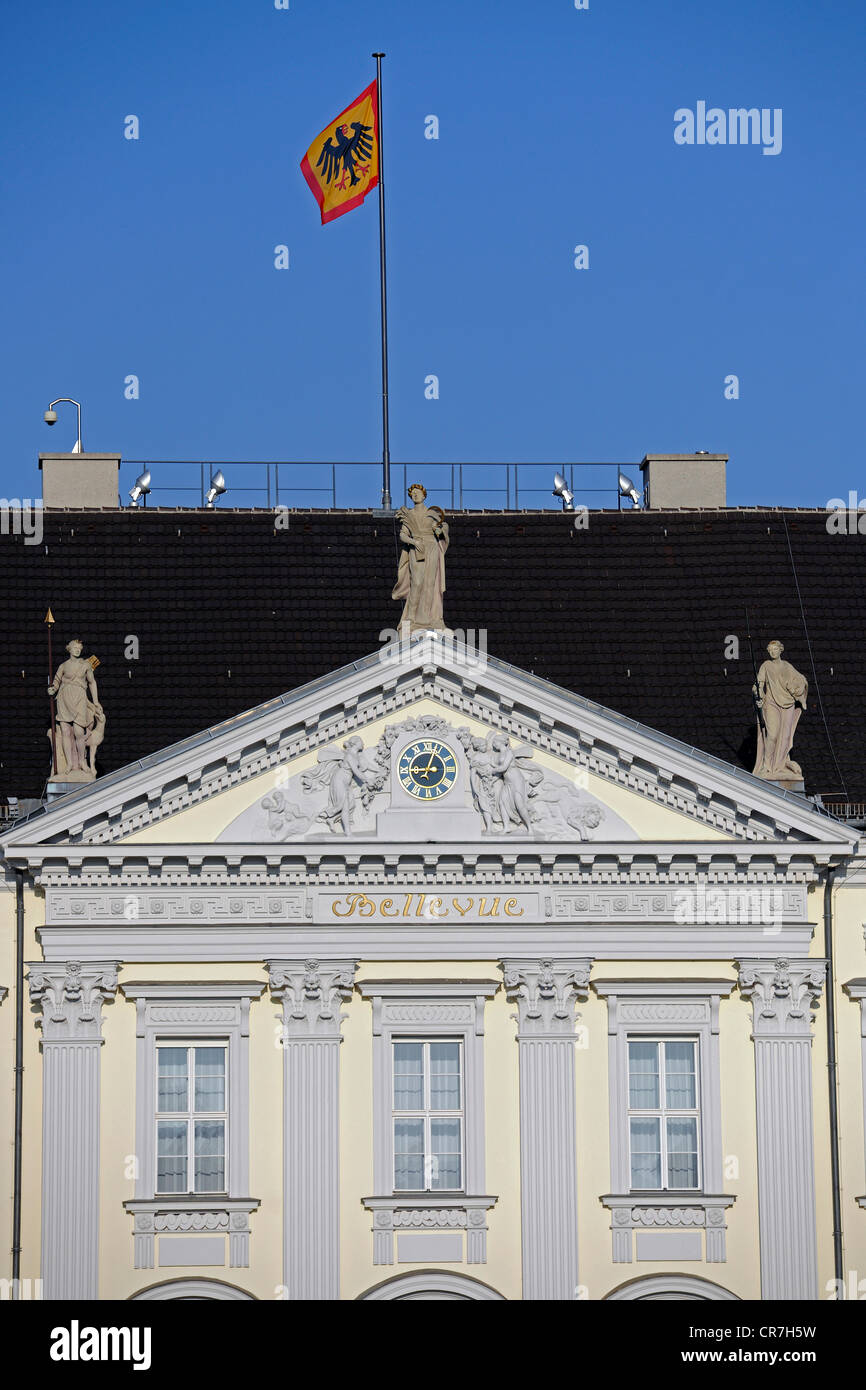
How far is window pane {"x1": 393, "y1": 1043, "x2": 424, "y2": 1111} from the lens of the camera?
37406 mm

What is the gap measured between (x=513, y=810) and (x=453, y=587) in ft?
25.0

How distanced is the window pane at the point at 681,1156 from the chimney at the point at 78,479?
15.8 meters

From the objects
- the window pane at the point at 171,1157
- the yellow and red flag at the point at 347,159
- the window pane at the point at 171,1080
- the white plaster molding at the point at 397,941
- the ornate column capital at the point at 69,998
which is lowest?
the window pane at the point at 171,1157

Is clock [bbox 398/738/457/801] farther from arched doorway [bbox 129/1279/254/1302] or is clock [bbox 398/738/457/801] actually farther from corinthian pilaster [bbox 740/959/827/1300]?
arched doorway [bbox 129/1279/254/1302]

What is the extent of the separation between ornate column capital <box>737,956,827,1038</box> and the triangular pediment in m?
1.72

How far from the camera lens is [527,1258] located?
3681 centimetres

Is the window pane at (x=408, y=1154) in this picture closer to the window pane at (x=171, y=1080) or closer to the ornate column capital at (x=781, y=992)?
the window pane at (x=171, y=1080)

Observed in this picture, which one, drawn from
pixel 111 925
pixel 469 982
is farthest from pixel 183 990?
pixel 469 982

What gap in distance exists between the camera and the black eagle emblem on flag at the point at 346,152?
45.8m

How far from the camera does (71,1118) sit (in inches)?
1452

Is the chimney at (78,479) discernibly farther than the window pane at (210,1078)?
Yes

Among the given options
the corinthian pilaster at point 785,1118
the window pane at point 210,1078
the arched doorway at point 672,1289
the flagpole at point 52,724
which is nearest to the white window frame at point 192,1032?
the window pane at point 210,1078

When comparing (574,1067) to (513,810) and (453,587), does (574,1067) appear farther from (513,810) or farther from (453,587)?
(453,587)

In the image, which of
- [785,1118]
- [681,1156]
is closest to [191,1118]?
[681,1156]
